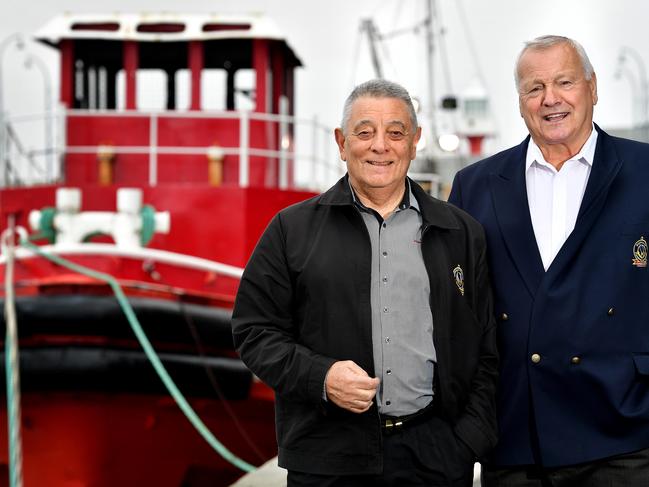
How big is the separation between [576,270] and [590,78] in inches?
24.8

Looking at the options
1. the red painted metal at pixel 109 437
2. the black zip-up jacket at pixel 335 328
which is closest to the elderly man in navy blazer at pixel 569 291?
the black zip-up jacket at pixel 335 328

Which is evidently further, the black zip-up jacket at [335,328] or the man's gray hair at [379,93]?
the man's gray hair at [379,93]

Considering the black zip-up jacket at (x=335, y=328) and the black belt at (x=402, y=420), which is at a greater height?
the black zip-up jacket at (x=335, y=328)

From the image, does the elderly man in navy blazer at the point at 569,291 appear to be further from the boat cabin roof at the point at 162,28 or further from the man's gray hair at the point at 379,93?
the boat cabin roof at the point at 162,28

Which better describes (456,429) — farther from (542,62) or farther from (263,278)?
(542,62)

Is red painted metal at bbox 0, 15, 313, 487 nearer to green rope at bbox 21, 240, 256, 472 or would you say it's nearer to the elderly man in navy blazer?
green rope at bbox 21, 240, 256, 472

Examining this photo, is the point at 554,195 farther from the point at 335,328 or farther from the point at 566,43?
the point at 335,328

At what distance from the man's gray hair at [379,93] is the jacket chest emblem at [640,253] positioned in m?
0.76

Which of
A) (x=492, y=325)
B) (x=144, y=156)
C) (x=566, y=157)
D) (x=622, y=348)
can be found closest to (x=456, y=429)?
(x=492, y=325)

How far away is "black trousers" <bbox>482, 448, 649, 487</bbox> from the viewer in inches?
115

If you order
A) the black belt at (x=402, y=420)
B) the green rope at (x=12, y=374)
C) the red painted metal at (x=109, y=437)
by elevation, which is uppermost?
the black belt at (x=402, y=420)

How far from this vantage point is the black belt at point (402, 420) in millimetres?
2779

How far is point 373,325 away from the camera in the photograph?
2.79 m

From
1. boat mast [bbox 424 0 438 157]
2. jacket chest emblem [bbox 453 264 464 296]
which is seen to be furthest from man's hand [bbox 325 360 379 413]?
boat mast [bbox 424 0 438 157]
